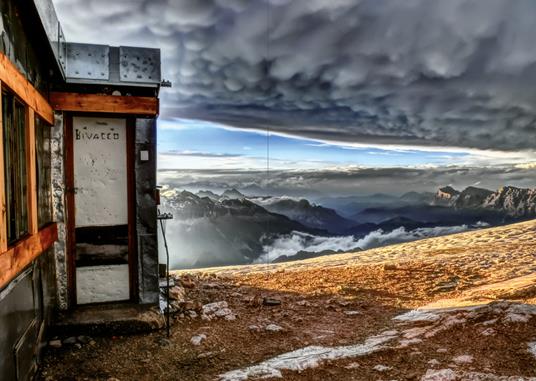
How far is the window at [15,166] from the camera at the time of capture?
3.90 m

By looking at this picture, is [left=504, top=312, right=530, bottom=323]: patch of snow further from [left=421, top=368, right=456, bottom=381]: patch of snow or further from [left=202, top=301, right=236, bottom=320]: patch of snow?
[left=202, top=301, right=236, bottom=320]: patch of snow

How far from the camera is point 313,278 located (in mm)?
10156

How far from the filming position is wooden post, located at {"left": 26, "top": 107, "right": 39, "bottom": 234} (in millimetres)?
4578

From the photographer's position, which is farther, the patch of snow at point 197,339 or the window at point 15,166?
the patch of snow at point 197,339

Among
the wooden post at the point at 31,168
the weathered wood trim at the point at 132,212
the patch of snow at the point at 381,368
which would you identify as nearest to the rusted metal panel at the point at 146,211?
the weathered wood trim at the point at 132,212

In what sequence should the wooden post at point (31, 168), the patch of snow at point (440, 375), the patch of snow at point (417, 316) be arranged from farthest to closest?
the patch of snow at point (417, 316) < the wooden post at point (31, 168) < the patch of snow at point (440, 375)

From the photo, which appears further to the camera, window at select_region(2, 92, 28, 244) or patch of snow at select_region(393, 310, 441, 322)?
patch of snow at select_region(393, 310, 441, 322)

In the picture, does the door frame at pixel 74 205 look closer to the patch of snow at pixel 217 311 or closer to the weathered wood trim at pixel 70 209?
the weathered wood trim at pixel 70 209

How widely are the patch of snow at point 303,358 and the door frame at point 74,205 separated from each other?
2.58m

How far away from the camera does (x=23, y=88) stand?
13.8 ft

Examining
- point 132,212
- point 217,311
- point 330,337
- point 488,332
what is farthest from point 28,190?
point 488,332

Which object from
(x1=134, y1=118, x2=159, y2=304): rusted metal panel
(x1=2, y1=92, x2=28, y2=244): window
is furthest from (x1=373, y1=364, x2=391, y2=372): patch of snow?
(x1=2, y1=92, x2=28, y2=244): window

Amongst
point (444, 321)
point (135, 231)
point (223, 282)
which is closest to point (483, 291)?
point (444, 321)

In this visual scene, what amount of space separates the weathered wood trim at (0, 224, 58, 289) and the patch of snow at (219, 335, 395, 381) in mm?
2504
